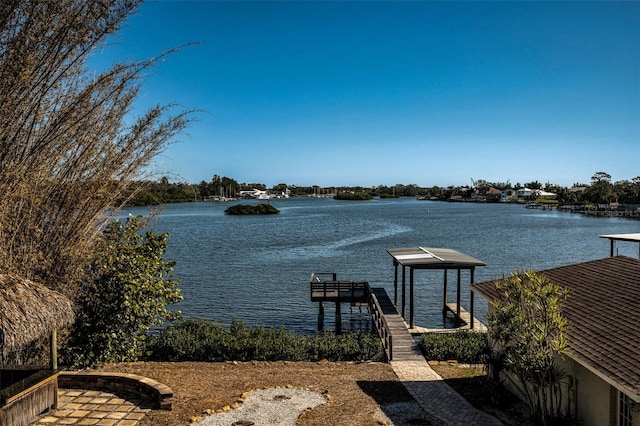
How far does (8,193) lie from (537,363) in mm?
9841

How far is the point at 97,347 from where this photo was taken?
1155cm

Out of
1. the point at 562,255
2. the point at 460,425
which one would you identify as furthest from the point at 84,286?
the point at 562,255

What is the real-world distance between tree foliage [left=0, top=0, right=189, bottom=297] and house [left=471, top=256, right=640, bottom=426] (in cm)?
922

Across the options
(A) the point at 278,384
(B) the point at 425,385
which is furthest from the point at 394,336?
(A) the point at 278,384

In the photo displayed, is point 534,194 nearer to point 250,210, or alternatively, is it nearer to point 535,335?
point 250,210

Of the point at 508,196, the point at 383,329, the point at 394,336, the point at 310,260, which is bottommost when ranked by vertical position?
the point at 310,260

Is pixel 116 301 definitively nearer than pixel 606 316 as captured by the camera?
No

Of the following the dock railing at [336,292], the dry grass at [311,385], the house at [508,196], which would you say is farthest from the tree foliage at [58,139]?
the house at [508,196]

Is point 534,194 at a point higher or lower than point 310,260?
higher

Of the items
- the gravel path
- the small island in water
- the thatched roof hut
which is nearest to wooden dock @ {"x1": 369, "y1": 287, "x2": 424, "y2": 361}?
the gravel path

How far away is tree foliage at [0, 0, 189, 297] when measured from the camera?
826 centimetres

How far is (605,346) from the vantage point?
816 cm

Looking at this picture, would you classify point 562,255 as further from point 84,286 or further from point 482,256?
point 84,286

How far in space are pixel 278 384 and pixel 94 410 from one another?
3752mm
